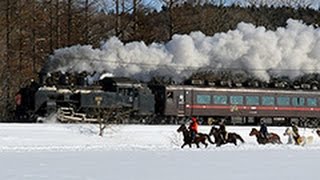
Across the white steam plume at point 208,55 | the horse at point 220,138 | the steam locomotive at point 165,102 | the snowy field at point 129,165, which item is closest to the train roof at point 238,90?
the steam locomotive at point 165,102

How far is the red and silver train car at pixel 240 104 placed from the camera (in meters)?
43.5

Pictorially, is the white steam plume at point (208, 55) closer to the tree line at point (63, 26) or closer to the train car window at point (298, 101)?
the train car window at point (298, 101)

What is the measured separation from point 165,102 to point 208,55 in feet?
23.6

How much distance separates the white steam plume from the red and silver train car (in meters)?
3.01

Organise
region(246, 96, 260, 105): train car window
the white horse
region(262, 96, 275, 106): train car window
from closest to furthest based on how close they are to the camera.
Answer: the white horse
region(246, 96, 260, 105): train car window
region(262, 96, 275, 106): train car window

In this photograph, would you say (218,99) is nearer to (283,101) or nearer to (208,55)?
(283,101)

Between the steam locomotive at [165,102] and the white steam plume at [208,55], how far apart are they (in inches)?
92.8

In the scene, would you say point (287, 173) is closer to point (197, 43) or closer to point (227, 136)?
point (227, 136)

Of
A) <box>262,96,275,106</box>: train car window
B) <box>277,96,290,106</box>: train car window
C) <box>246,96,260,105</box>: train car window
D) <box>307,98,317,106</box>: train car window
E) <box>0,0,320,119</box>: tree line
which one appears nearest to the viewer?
<box>246,96,260,105</box>: train car window

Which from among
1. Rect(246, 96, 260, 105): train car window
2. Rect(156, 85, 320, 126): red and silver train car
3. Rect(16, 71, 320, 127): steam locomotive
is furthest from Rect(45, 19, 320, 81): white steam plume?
Rect(246, 96, 260, 105): train car window

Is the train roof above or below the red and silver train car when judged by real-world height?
above

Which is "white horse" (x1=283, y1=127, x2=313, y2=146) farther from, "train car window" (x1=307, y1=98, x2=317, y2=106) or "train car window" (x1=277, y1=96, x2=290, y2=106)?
"train car window" (x1=307, y1=98, x2=317, y2=106)

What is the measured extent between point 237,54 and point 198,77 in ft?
10.9

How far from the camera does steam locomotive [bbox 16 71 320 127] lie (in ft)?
128
